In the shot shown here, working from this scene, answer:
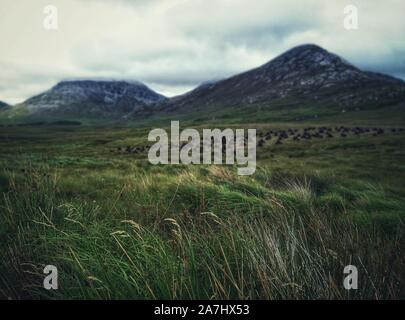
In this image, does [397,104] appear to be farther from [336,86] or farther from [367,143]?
[367,143]

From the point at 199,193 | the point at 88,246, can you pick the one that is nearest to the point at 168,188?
the point at 199,193

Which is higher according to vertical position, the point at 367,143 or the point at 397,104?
the point at 397,104

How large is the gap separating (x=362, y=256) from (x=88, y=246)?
2805 millimetres

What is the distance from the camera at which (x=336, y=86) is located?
17675 cm

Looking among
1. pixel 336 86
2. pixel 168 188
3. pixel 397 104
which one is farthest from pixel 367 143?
pixel 336 86

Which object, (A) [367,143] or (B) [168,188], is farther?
(A) [367,143]

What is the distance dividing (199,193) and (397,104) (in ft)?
460

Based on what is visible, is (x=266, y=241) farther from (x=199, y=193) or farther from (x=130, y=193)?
(x=130, y=193)

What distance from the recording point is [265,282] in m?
2.75

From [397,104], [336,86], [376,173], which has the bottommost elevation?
[376,173]
